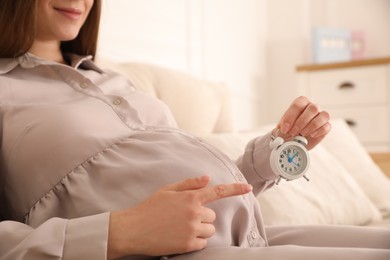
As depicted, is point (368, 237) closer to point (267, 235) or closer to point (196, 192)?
point (267, 235)

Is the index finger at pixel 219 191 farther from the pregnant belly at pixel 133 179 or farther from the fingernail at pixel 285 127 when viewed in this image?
the fingernail at pixel 285 127

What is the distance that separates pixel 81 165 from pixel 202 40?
2.67m

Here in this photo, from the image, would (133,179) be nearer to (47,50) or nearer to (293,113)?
(293,113)

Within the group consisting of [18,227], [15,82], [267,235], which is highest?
[15,82]

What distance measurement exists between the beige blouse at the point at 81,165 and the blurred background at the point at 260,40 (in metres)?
1.96

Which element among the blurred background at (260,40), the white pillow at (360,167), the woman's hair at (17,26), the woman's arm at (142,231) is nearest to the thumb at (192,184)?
the woman's arm at (142,231)

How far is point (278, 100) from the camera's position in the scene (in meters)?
4.43

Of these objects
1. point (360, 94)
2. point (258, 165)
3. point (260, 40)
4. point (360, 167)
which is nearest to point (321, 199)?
point (360, 167)

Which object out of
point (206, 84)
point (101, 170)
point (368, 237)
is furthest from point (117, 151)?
point (206, 84)

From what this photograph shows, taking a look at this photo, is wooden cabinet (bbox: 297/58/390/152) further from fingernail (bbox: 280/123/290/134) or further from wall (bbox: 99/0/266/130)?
fingernail (bbox: 280/123/290/134)

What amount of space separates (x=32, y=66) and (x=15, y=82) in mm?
54

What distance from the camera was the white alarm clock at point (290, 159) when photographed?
95 cm

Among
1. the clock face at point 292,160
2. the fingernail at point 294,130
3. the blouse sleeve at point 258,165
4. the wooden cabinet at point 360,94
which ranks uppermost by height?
the fingernail at point 294,130

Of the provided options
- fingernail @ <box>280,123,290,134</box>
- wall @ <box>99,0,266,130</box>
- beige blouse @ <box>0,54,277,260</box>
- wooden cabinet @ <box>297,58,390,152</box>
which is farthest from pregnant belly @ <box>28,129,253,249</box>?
wooden cabinet @ <box>297,58,390,152</box>
